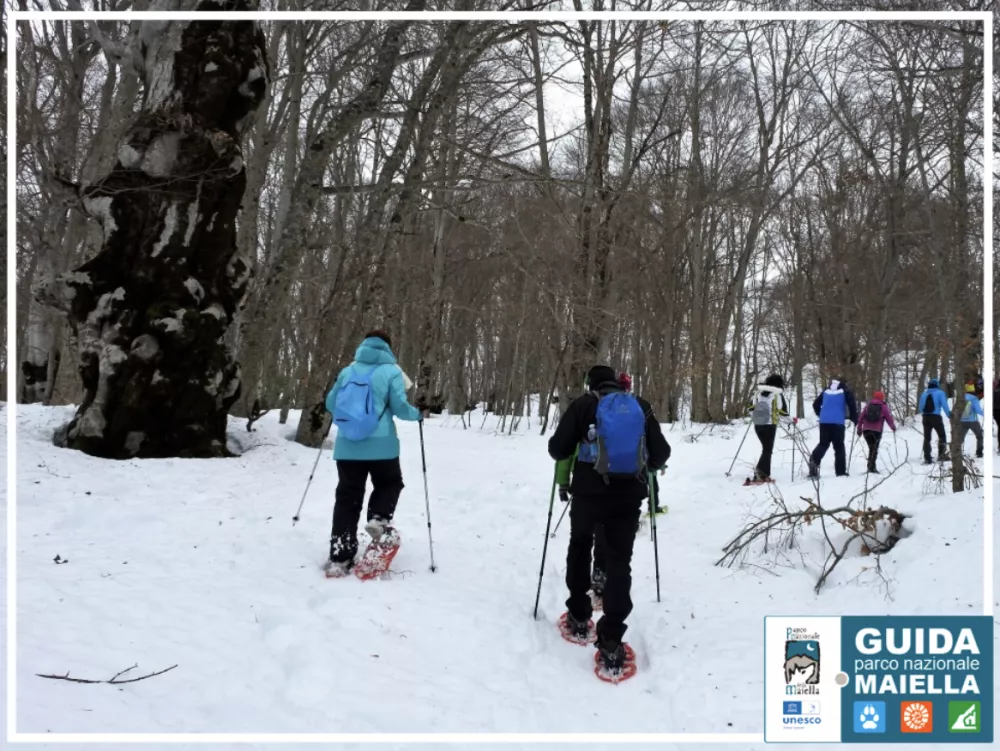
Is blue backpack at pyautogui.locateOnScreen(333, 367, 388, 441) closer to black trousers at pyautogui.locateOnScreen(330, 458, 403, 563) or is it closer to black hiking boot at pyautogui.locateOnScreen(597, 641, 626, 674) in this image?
black trousers at pyautogui.locateOnScreen(330, 458, 403, 563)

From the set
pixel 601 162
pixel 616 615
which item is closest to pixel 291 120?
pixel 601 162

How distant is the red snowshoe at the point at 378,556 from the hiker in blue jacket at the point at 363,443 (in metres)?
0.03

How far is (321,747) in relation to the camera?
2.45 meters

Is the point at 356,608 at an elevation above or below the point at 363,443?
below

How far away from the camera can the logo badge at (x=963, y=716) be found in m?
2.64

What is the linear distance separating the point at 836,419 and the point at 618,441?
716 cm

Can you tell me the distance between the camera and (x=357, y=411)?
4.30 meters

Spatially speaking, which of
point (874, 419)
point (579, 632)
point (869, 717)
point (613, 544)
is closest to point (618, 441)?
point (613, 544)

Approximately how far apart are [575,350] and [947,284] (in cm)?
654

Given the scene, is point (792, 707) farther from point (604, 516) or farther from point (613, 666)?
point (604, 516)

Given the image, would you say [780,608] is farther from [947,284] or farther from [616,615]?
[947,284]

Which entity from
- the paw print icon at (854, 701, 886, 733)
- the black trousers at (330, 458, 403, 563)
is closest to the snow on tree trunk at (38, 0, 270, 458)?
the black trousers at (330, 458, 403, 563)

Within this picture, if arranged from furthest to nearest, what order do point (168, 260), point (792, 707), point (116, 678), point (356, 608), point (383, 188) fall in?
point (383, 188)
point (168, 260)
point (356, 608)
point (792, 707)
point (116, 678)

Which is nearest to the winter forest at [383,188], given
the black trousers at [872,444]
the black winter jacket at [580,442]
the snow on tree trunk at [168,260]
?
the snow on tree trunk at [168,260]
